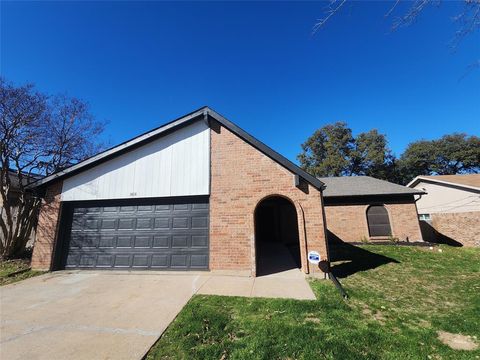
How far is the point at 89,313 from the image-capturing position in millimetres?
5082

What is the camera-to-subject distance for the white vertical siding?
9.06 metres

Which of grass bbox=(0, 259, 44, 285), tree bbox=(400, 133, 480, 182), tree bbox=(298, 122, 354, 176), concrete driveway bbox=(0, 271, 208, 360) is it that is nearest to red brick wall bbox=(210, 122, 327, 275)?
concrete driveway bbox=(0, 271, 208, 360)

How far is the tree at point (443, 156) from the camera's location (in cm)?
3534

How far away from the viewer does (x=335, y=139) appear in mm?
36250

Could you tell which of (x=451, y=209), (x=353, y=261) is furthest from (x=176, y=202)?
(x=451, y=209)

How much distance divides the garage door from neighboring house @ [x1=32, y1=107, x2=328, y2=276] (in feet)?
0.12

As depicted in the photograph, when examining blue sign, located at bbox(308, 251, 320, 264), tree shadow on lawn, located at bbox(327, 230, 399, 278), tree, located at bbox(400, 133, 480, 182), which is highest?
tree, located at bbox(400, 133, 480, 182)

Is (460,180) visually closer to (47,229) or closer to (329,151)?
(329,151)

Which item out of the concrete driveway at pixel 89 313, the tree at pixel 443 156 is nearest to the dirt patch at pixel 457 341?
the concrete driveway at pixel 89 313

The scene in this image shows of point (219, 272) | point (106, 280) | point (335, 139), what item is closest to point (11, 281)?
point (106, 280)

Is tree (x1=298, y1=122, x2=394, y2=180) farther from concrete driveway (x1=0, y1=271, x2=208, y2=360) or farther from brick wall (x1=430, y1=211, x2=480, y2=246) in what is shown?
concrete driveway (x1=0, y1=271, x2=208, y2=360)

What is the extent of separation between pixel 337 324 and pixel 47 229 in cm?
1084

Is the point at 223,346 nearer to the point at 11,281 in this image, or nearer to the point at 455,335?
the point at 455,335

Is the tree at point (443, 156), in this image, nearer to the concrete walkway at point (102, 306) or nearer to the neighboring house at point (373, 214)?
the neighboring house at point (373, 214)
